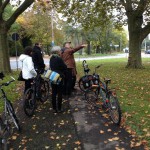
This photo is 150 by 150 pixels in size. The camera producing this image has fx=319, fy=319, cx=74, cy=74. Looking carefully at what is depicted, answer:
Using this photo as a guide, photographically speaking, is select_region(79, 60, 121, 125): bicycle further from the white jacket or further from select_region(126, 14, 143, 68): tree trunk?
select_region(126, 14, 143, 68): tree trunk

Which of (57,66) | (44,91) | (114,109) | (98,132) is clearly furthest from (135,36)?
(98,132)

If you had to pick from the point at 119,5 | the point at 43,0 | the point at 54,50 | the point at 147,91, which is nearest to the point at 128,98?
Answer: the point at 147,91

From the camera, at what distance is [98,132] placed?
6.86m

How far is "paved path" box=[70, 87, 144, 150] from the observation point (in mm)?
6016

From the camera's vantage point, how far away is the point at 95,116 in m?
8.20

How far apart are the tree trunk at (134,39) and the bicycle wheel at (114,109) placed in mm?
16060

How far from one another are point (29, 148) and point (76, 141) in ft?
3.08

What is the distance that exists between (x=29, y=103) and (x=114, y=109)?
2382 mm

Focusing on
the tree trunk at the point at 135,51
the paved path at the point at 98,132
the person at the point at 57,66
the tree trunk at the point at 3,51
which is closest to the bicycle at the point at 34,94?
the person at the point at 57,66

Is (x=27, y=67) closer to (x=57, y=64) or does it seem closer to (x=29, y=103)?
(x=57, y=64)

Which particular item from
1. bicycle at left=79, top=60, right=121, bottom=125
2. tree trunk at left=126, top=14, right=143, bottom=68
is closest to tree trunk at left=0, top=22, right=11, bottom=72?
tree trunk at left=126, top=14, right=143, bottom=68

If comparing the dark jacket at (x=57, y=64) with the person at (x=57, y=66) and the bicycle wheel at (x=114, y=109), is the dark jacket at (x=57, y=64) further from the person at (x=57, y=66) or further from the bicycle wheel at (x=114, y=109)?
the bicycle wheel at (x=114, y=109)

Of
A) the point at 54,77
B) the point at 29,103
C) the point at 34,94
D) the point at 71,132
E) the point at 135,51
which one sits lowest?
the point at 71,132

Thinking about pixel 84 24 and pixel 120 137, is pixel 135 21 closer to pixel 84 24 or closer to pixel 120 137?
pixel 84 24
